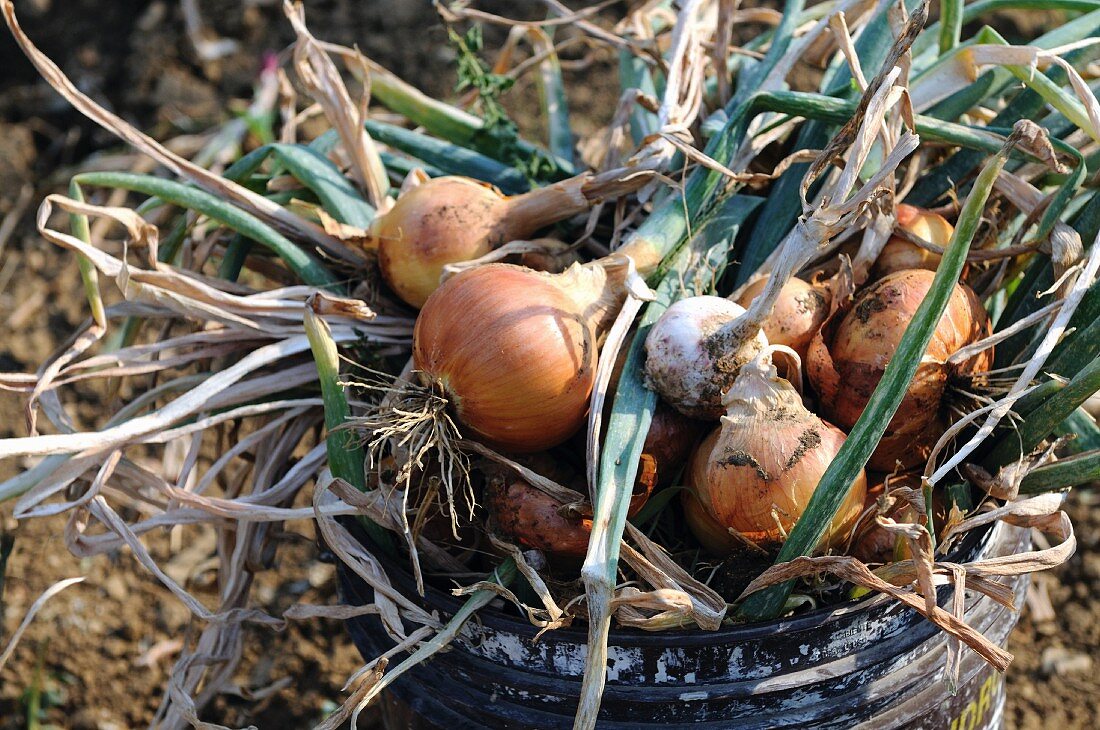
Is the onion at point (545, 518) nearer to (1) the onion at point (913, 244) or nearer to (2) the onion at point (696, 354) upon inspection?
(2) the onion at point (696, 354)

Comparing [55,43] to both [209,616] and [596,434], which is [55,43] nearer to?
[209,616]

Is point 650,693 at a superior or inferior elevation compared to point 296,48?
inferior

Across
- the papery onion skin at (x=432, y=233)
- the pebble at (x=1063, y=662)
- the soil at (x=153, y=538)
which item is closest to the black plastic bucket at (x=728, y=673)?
the papery onion skin at (x=432, y=233)

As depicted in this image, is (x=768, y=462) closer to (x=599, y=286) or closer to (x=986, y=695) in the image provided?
(x=599, y=286)

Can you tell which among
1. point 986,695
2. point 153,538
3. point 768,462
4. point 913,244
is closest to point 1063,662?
point 986,695

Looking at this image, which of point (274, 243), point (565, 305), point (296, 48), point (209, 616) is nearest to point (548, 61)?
point (296, 48)
